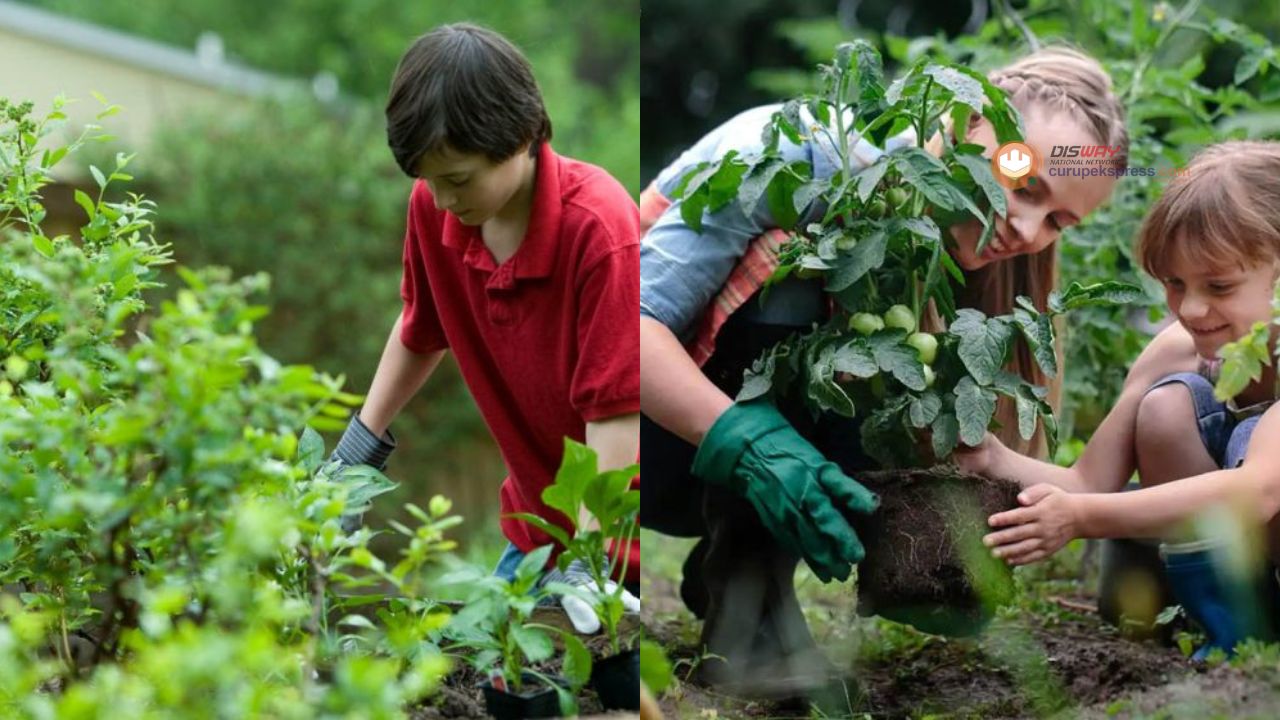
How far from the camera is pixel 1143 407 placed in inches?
76.8

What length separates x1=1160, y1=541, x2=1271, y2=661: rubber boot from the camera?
176cm

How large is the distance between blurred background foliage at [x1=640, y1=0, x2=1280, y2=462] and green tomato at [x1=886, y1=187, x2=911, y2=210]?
44cm

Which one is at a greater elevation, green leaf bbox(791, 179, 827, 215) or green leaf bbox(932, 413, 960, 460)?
green leaf bbox(791, 179, 827, 215)

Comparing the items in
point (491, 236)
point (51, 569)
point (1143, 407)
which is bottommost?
point (51, 569)

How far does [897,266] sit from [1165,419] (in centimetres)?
43

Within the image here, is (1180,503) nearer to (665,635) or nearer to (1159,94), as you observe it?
(665,635)

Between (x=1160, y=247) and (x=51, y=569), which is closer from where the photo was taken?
(x=51, y=569)

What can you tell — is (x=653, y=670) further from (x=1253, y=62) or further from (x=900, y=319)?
(x=1253, y=62)

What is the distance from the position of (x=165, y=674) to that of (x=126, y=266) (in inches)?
31.0

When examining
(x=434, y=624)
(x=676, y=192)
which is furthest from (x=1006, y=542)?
(x=434, y=624)

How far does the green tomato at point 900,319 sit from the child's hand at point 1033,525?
0.27 meters

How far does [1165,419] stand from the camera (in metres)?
1.89

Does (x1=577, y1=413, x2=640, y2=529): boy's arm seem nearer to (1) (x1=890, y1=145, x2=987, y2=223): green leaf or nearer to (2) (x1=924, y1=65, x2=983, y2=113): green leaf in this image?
(1) (x1=890, y1=145, x2=987, y2=223): green leaf

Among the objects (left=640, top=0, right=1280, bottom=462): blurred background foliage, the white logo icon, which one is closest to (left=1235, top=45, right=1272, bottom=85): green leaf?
(left=640, top=0, right=1280, bottom=462): blurred background foliage
